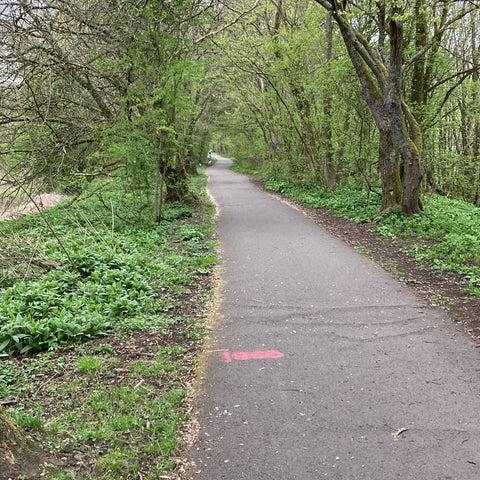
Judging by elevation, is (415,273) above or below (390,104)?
below

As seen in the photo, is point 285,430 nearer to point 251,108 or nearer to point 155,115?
point 155,115

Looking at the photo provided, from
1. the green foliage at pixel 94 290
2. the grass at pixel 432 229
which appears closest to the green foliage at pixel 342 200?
the grass at pixel 432 229

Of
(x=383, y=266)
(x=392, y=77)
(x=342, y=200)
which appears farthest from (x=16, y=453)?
(x=342, y=200)

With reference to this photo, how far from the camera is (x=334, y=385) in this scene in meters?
3.96

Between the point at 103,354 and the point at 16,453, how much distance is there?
2.01 metres

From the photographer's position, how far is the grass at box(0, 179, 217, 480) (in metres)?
3.08

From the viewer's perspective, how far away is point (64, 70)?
10.1 m

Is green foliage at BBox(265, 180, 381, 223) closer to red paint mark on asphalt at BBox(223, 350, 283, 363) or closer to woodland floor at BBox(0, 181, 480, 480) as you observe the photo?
woodland floor at BBox(0, 181, 480, 480)

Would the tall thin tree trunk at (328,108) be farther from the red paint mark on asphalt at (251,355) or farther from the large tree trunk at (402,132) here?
the red paint mark on asphalt at (251,355)

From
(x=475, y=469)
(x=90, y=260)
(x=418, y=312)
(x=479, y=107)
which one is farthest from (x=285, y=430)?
(x=479, y=107)

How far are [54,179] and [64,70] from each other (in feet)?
9.01

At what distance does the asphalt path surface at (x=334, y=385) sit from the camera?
299 centimetres

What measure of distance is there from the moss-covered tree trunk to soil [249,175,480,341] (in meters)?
4.70

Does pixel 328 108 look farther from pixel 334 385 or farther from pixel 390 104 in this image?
pixel 334 385
